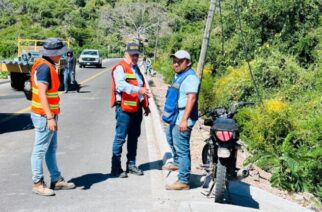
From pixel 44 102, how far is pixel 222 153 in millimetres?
2049

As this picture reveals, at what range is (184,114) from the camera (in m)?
6.02

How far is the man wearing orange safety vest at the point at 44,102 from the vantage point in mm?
5699

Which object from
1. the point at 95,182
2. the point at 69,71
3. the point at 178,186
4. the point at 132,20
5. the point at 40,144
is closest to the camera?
the point at 40,144

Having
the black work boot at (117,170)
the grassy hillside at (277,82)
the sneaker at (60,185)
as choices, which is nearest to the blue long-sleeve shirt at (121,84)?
the black work boot at (117,170)

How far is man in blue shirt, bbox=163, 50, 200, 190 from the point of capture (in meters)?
6.03

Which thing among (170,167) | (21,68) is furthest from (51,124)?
(21,68)

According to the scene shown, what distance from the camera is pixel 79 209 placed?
5695 mm

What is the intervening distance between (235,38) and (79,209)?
17322mm

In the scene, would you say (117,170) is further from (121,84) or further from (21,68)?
(21,68)

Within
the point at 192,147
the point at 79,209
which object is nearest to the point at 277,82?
the point at 192,147

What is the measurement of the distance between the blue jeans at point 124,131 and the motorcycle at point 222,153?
1.22 meters

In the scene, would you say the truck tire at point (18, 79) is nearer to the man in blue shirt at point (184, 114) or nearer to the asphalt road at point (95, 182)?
the asphalt road at point (95, 182)

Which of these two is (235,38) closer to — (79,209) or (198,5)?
(79,209)

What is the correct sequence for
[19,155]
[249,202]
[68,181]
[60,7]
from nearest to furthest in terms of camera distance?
[249,202], [68,181], [19,155], [60,7]
